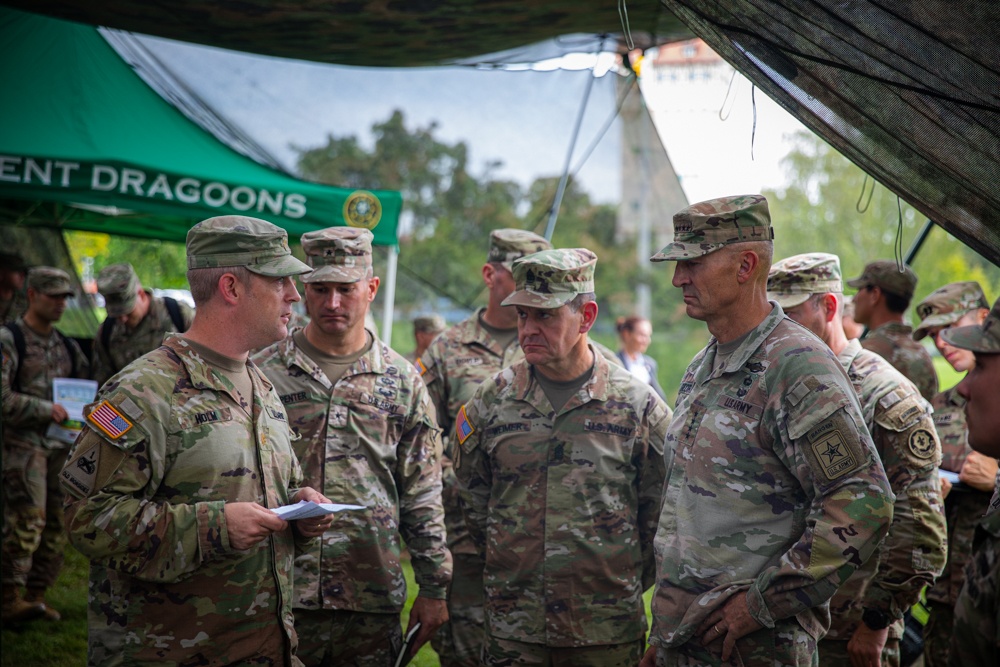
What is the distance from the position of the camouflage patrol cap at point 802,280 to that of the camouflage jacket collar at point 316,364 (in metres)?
1.78

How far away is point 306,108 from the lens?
8.12 metres

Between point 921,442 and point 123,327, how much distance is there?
5856 mm

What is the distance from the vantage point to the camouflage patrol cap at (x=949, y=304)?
16.6 ft

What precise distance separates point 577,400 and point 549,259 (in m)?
0.61

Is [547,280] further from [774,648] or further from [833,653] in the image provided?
[833,653]

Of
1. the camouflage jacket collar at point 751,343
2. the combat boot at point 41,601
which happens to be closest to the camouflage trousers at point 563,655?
the camouflage jacket collar at point 751,343

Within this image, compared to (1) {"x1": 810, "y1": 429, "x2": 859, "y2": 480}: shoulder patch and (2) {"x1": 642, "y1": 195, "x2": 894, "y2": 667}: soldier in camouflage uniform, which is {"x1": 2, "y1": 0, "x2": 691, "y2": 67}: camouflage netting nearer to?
(2) {"x1": 642, "y1": 195, "x2": 894, "y2": 667}: soldier in camouflage uniform

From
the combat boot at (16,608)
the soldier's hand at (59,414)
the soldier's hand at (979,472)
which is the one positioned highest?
the soldier's hand at (59,414)

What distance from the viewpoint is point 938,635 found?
445cm

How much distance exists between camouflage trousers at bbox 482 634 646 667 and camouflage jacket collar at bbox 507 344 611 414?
97 cm

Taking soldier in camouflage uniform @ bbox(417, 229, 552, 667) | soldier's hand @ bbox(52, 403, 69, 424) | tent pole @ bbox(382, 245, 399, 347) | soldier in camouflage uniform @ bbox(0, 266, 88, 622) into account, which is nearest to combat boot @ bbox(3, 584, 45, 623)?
soldier in camouflage uniform @ bbox(0, 266, 88, 622)

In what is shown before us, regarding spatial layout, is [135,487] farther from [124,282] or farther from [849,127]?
[124,282]

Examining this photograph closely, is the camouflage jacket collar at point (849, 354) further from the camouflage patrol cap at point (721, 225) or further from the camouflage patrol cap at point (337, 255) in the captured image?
the camouflage patrol cap at point (337, 255)

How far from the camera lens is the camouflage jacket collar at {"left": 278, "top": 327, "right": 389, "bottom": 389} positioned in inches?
145
